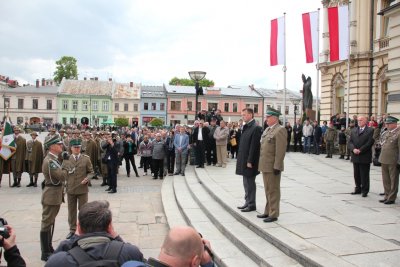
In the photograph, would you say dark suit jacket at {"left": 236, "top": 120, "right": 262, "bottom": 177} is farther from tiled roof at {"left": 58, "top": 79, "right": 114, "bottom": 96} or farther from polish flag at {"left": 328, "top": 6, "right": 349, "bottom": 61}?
tiled roof at {"left": 58, "top": 79, "right": 114, "bottom": 96}

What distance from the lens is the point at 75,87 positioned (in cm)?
7369

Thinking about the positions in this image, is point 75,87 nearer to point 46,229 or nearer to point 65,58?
point 65,58

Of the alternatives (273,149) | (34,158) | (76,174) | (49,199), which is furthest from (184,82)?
(49,199)

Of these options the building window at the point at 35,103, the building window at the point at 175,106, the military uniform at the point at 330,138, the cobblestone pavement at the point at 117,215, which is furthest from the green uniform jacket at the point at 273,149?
the building window at the point at 35,103

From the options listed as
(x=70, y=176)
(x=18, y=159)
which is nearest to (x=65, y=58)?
(x=18, y=159)

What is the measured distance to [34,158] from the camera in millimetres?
12578

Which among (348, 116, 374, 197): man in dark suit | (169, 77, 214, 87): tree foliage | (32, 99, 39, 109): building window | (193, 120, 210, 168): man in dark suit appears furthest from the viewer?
(169, 77, 214, 87): tree foliage

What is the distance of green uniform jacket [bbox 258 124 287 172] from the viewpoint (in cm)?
628

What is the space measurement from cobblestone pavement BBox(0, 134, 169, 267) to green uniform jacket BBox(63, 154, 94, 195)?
1128mm

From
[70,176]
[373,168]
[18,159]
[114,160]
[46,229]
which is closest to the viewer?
[46,229]

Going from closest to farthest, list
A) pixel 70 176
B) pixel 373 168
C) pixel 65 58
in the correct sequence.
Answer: pixel 70 176
pixel 373 168
pixel 65 58

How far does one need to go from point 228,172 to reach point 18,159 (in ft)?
24.8

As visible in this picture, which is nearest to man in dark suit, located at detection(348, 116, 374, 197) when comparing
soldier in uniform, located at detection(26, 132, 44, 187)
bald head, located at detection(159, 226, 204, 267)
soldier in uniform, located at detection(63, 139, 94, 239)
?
soldier in uniform, located at detection(63, 139, 94, 239)

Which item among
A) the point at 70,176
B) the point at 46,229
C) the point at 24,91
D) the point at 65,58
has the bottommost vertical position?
the point at 46,229
